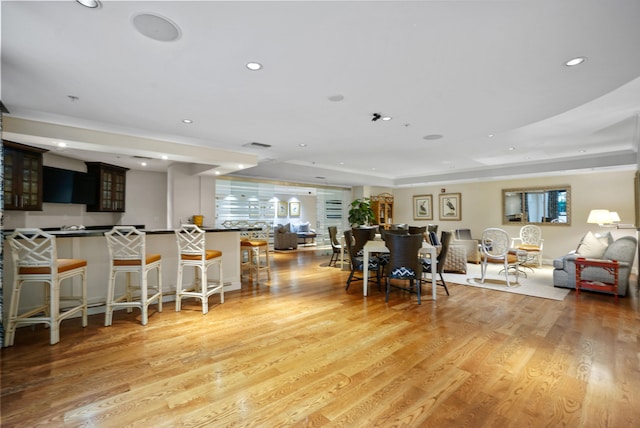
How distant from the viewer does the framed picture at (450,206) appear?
9.08 metres

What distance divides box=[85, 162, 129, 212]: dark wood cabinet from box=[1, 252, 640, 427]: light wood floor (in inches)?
148

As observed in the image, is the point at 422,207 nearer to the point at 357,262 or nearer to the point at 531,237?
the point at 531,237

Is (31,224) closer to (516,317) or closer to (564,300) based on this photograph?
(516,317)

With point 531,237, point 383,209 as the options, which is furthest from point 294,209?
point 531,237

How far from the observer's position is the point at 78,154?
17.9ft

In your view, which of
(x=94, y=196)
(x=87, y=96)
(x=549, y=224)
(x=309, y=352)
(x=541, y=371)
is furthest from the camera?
(x=549, y=224)

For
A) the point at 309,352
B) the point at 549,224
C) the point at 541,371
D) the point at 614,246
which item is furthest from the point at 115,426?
the point at 549,224

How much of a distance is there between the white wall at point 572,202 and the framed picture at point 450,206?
0.11 m

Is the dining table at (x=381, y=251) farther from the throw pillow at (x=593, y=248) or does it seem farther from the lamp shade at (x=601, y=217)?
the lamp shade at (x=601, y=217)

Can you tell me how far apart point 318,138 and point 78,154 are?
184 inches

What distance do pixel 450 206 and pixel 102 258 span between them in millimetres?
9011

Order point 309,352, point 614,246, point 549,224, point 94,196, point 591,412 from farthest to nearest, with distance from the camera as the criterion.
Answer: point 549,224, point 94,196, point 614,246, point 309,352, point 591,412

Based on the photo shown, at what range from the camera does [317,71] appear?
2297 millimetres

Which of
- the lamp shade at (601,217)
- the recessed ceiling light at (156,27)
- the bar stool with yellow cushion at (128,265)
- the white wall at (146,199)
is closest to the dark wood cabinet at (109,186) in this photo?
the white wall at (146,199)
